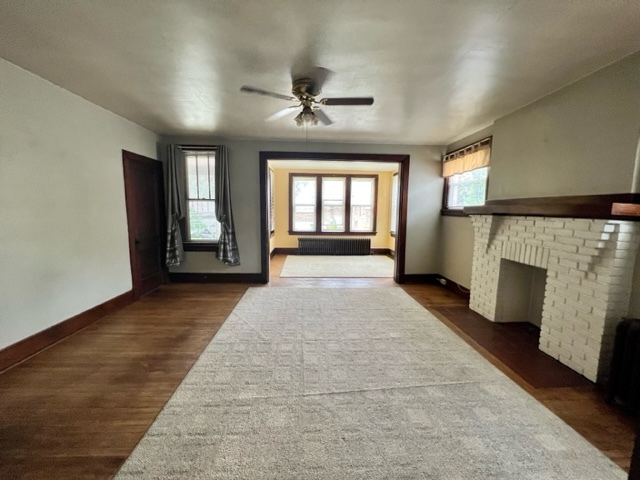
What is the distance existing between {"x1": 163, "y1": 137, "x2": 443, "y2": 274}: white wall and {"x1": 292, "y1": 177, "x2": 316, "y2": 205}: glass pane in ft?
9.62

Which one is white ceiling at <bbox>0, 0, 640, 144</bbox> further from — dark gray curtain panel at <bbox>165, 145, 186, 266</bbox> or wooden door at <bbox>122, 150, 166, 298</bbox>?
dark gray curtain panel at <bbox>165, 145, 186, 266</bbox>

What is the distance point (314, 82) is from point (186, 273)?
3954 mm

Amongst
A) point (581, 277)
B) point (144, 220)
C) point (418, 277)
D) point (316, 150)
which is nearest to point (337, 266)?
point (418, 277)

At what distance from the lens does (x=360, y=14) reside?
160 cm

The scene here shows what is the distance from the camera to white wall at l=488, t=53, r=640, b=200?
2.03 metres

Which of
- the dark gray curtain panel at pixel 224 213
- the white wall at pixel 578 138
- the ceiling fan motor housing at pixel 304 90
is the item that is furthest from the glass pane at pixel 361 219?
the ceiling fan motor housing at pixel 304 90

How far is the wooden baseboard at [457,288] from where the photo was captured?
162 inches

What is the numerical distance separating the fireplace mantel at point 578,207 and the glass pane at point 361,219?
4.60 meters

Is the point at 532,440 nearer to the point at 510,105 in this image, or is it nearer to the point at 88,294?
the point at 510,105

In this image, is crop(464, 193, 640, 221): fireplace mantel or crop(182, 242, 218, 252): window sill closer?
crop(464, 193, 640, 221): fireplace mantel

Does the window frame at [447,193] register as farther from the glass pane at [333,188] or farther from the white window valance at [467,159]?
the glass pane at [333,188]

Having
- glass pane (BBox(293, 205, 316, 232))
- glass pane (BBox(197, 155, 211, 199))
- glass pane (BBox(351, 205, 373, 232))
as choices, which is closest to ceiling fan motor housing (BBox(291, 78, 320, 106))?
glass pane (BBox(197, 155, 211, 199))

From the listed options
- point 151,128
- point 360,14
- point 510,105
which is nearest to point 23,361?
point 151,128

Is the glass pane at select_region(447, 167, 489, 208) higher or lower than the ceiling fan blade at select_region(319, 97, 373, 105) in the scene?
lower
